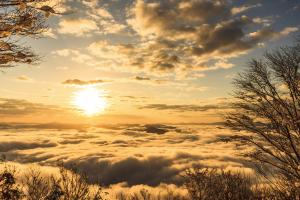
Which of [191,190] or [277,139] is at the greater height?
[277,139]

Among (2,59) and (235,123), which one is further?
(235,123)

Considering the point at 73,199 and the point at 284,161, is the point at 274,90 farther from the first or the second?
the point at 73,199

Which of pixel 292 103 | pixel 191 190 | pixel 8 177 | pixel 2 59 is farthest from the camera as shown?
pixel 191 190

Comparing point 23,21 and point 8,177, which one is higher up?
point 23,21

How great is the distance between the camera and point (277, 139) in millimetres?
16125

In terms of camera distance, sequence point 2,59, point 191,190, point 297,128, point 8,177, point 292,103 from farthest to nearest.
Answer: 1. point 191,190
2. point 292,103
3. point 297,128
4. point 8,177
5. point 2,59

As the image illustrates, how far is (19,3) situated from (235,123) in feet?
41.3

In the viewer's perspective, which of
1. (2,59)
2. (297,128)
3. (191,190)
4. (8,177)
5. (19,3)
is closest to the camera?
(19,3)

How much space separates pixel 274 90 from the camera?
16.7 m

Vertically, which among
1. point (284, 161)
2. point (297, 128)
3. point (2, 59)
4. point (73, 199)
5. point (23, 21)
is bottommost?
point (73, 199)

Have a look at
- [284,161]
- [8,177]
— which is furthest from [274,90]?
[8,177]

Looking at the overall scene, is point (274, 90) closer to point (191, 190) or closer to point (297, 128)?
point (297, 128)

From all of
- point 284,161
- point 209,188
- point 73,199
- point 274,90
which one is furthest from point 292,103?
point 73,199

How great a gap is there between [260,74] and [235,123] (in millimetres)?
2745
